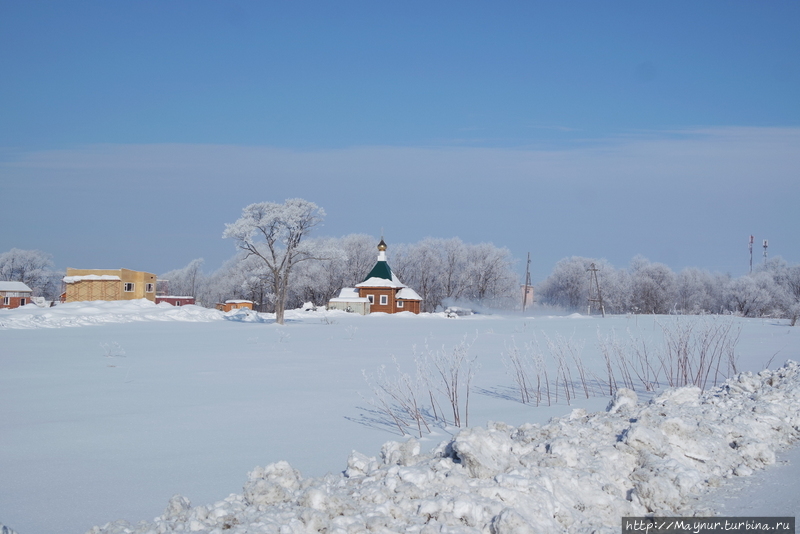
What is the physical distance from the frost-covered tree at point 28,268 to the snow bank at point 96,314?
4476 centimetres

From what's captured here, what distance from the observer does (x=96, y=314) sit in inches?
1344

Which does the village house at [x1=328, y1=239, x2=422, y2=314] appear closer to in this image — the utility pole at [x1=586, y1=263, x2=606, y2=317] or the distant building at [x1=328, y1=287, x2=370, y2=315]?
the distant building at [x1=328, y1=287, x2=370, y2=315]

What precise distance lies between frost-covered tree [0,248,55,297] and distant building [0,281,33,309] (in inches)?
808

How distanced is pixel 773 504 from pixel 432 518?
2.26 m

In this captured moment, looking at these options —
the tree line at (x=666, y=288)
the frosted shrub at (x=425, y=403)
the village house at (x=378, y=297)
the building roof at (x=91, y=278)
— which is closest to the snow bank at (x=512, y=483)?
the frosted shrub at (x=425, y=403)

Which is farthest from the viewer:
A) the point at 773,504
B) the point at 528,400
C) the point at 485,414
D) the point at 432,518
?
Answer: the point at 528,400

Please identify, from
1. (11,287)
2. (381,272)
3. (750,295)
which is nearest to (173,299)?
(11,287)

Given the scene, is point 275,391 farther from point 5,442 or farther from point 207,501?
point 207,501

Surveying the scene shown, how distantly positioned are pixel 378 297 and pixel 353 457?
52.4 meters

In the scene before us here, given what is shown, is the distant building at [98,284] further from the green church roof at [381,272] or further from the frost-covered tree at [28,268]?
the frost-covered tree at [28,268]

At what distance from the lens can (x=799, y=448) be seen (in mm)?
5473

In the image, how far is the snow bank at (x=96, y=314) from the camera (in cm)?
2875

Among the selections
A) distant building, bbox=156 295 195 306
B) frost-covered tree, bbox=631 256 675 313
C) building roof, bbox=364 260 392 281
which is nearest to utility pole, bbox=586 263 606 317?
frost-covered tree, bbox=631 256 675 313

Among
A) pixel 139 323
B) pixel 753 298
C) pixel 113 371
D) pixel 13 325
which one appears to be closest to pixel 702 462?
pixel 113 371
